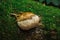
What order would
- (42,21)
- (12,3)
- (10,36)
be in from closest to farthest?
(10,36) → (42,21) → (12,3)

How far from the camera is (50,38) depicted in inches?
137

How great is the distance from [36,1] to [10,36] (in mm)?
1320

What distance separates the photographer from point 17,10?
12.6 ft

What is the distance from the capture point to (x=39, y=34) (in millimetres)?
3498

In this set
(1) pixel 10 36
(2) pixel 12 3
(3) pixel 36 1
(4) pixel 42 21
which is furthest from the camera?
(3) pixel 36 1

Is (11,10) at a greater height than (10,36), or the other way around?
(11,10)

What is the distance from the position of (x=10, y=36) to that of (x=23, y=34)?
0.22 metres

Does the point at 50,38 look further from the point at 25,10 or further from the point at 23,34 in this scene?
the point at 25,10

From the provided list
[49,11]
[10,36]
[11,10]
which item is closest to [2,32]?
[10,36]

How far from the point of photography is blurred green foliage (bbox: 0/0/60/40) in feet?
11.4

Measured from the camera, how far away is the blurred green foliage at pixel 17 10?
347cm

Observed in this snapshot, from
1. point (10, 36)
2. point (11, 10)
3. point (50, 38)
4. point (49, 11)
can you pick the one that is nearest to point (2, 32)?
point (10, 36)

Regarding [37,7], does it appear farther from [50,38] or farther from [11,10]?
[50,38]

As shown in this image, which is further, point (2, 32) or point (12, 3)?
point (12, 3)
